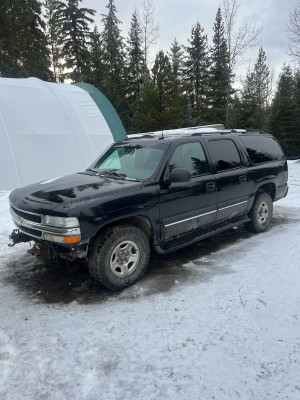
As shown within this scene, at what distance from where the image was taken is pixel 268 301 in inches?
129

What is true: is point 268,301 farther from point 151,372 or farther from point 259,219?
point 259,219

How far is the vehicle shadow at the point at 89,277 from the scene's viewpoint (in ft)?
11.6

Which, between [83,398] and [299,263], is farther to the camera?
[299,263]

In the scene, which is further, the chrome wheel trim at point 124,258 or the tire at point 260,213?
the tire at point 260,213

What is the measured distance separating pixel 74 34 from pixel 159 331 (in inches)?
1431

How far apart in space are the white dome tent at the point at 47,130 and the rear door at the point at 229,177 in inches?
235

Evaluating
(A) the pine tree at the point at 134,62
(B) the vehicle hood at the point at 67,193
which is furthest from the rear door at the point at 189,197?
(A) the pine tree at the point at 134,62

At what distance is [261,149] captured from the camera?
18.8 feet

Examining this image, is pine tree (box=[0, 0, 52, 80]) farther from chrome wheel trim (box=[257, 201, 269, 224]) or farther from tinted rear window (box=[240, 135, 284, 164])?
chrome wheel trim (box=[257, 201, 269, 224])

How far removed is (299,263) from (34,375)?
3.72 meters

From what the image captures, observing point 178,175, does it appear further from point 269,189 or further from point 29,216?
point 269,189

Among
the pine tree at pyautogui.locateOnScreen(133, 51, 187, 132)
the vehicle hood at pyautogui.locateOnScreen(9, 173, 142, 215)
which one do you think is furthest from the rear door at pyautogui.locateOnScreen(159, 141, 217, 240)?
the pine tree at pyautogui.locateOnScreen(133, 51, 187, 132)

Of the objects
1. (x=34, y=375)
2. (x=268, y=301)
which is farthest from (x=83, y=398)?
(x=268, y=301)

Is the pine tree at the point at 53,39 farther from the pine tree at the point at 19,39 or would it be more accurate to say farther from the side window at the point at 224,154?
the side window at the point at 224,154
